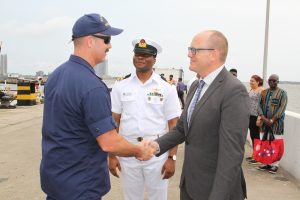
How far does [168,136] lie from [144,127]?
471mm

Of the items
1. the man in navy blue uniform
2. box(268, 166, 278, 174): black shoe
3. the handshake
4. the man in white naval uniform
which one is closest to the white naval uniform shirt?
the man in white naval uniform

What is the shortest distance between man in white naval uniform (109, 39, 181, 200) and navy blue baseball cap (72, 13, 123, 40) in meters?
1.07

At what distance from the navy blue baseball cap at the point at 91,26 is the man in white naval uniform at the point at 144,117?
1069 mm

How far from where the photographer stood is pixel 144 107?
3.67 m

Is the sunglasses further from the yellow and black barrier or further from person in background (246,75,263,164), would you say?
the yellow and black barrier

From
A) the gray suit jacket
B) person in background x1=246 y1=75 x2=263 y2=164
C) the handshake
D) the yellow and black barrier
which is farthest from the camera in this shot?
the yellow and black barrier

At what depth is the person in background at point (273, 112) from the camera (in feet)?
23.4

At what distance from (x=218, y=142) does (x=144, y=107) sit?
4.25 feet

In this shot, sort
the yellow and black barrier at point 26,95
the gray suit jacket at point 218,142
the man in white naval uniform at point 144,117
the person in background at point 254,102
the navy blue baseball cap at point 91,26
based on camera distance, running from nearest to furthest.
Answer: the gray suit jacket at point 218,142, the navy blue baseball cap at point 91,26, the man in white naval uniform at point 144,117, the person in background at point 254,102, the yellow and black barrier at point 26,95

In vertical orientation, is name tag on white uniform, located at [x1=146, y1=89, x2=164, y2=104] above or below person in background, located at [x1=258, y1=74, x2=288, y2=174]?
above

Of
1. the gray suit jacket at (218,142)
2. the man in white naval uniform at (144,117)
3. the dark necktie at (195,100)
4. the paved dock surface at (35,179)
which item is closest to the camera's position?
the gray suit jacket at (218,142)

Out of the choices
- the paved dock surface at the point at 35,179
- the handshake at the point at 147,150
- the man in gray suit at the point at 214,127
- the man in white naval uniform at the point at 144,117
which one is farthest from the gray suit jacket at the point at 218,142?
the paved dock surface at the point at 35,179

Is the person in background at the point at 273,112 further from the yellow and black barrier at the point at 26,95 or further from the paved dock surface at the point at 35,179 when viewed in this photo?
the yellow and black barrier at the point at 26,95

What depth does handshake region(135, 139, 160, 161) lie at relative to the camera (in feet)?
9.67
